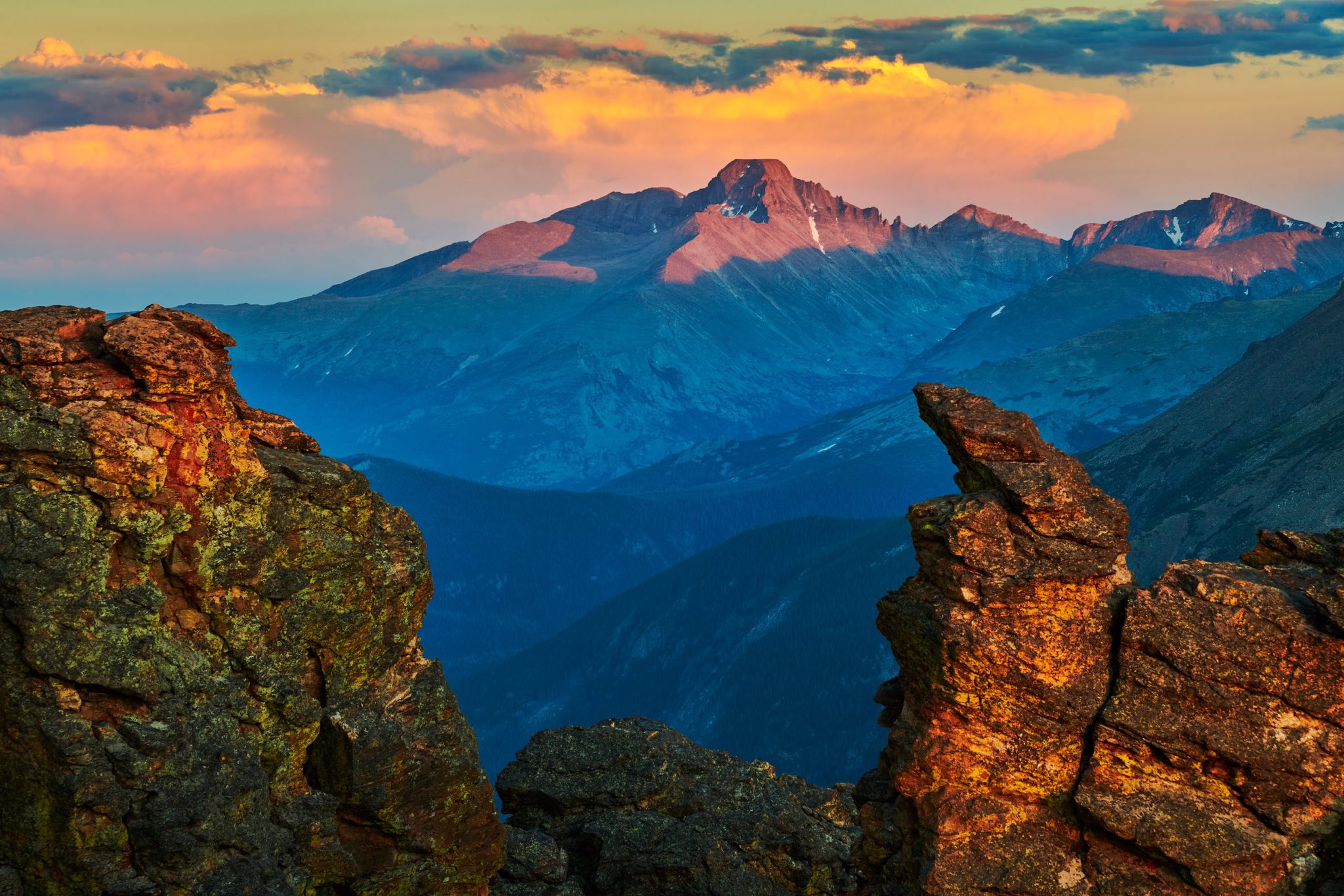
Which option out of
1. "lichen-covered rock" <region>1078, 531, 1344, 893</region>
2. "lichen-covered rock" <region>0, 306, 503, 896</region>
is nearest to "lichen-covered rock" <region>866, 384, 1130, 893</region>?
"lichen-covered rock" <region>1078, 531, 1344, 893</region>

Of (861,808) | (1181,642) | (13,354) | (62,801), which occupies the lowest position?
(861,808)

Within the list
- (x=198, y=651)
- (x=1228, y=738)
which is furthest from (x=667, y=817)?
(x=1228, y=738)

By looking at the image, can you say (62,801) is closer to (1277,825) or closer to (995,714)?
(995,714)

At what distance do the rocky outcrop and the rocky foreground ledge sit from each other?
0.19ft

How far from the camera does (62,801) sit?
28062 mm

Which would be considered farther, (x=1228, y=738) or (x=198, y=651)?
(x=198, y=651)

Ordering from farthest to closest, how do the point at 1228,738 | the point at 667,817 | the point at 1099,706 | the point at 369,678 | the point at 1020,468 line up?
the point at 667,817 → the point at 369,678 → the point at 1020,468 → the point at 1099,706 → the point at 1228,738

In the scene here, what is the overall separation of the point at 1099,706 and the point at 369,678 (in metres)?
18.9

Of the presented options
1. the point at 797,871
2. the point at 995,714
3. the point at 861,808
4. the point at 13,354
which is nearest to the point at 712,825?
the point at 797,871

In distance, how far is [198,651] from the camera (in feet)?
100

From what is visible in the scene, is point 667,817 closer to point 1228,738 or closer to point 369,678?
point 369,678

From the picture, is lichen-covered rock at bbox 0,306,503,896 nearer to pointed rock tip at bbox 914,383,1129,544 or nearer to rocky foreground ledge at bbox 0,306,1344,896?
rocky foreground ledge at bbox 0,306,1344,896

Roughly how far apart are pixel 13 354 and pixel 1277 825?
1205 inches

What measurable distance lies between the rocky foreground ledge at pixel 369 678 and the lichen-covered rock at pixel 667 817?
28.7ft
